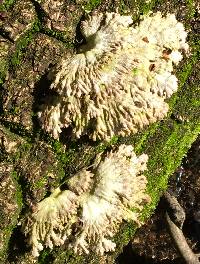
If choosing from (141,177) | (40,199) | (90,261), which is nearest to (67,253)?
(90,261)

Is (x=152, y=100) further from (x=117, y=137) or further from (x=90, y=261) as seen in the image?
(x=90, y=261)

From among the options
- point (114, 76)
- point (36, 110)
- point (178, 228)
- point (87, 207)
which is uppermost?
point (114, 76)

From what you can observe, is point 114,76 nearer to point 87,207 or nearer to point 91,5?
point 91,5

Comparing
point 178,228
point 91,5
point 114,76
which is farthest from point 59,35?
point 178,228

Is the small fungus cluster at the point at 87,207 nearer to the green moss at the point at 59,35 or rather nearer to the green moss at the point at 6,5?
the green moss at the point at 59,35

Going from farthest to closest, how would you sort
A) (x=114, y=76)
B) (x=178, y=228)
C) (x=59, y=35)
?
(x=178, y=228) → (x=59, y=35) → (x=114, y=76)

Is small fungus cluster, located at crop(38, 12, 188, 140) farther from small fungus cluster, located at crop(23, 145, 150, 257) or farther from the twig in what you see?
the twig
